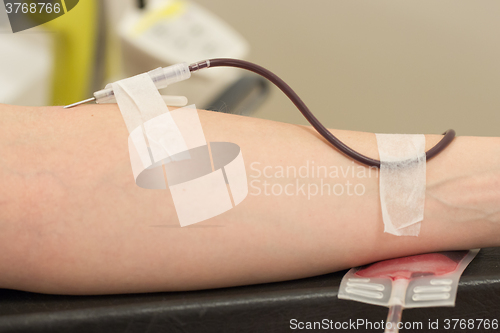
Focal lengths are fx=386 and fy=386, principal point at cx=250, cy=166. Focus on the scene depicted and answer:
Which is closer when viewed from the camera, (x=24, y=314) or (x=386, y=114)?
(x=24, y=314)

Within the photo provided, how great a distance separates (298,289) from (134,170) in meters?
0.28

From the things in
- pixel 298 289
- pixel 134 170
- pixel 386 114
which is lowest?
pixel 298 289

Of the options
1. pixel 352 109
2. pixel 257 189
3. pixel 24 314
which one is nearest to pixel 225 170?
pixel 257 189

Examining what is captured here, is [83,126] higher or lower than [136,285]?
higher

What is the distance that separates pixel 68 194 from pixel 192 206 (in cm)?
17

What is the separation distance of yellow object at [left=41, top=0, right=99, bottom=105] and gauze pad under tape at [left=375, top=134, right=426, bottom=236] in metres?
0.91

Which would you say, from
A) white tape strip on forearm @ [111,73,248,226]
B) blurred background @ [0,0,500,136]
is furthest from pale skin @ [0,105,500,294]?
blurred background @ [0,0,500,136]

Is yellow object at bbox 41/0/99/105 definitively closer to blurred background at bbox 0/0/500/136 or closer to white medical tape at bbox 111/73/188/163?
blurred background at bbox 0/0/500/136

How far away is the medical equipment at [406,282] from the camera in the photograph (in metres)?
0.49

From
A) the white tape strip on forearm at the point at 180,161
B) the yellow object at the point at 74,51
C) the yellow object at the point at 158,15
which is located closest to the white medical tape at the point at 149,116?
the white tape strip on forearm at the point at 180,161

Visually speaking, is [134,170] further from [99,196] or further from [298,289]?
[298,289]

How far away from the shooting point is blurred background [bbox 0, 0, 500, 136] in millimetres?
1324

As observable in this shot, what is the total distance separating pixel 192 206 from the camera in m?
0.54

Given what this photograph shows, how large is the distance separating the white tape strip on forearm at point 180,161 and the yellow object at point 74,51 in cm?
64
